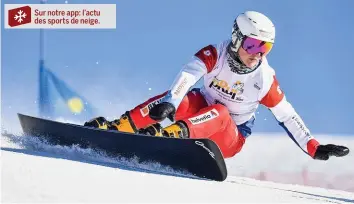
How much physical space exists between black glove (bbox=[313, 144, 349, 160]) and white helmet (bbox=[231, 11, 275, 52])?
1.00 metres

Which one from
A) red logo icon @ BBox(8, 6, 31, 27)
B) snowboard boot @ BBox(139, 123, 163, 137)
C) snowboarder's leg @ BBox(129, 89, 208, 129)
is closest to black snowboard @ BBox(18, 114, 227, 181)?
snowboard boot @ BBox(139, 123, 163, 137)

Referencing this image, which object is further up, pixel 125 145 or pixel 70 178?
pixel 70 178

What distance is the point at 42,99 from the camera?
6773 mm

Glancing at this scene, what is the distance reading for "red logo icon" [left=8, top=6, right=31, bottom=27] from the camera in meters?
6.29

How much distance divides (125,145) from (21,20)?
2.25m

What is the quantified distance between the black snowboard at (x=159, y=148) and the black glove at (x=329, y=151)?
105 centimetres

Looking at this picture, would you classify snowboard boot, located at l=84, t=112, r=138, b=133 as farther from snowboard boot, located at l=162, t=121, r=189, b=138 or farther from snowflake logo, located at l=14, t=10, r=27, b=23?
snowflake logo, located at l=14, t=10, r=27, b=23

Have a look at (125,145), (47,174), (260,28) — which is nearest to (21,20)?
(125,145)

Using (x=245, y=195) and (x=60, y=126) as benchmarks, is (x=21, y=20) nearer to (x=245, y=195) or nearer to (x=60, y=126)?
(x=60, y=126)

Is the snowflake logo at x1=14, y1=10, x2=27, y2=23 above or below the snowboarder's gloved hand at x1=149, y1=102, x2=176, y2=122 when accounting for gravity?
above

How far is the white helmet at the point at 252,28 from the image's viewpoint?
16.0 ft

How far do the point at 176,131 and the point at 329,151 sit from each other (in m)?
1.33
